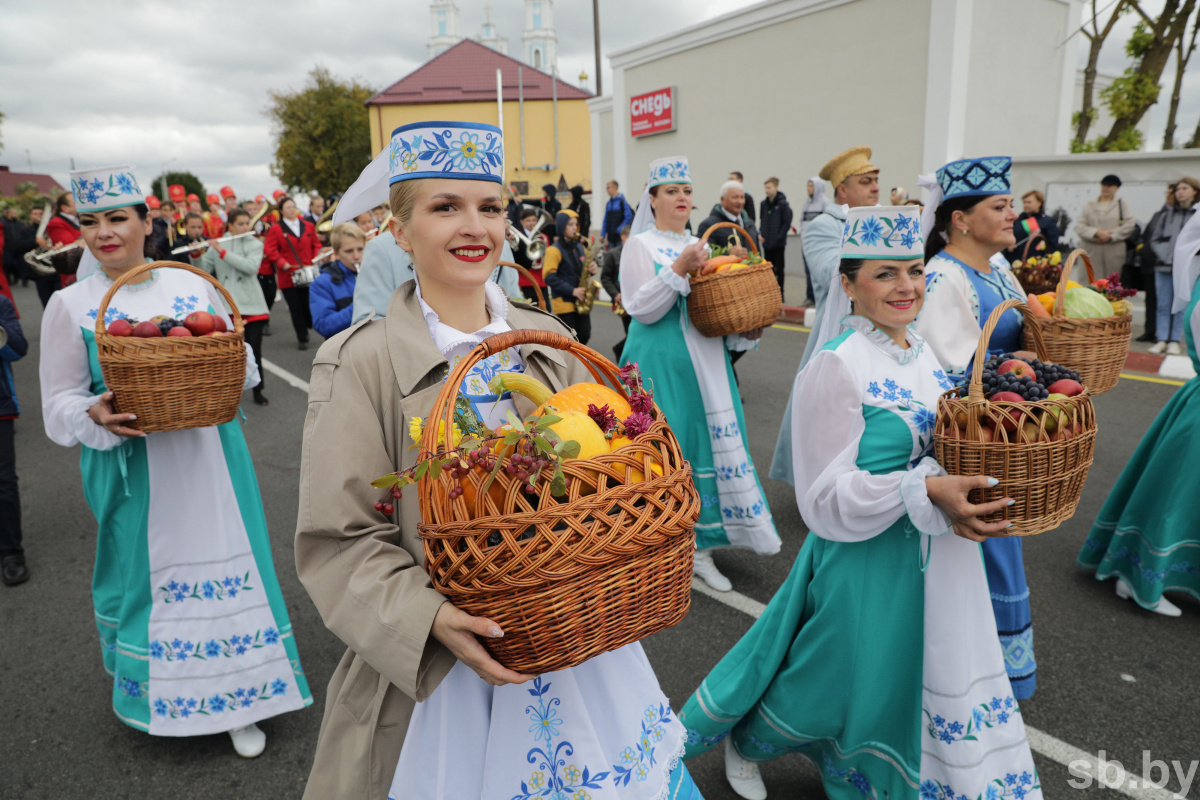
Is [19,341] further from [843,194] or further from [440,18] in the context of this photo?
[440,18]

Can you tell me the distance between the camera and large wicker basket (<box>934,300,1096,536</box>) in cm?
183

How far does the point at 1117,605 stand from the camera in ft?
12.8

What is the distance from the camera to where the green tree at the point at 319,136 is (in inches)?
1731

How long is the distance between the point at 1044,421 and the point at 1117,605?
2.76 metres

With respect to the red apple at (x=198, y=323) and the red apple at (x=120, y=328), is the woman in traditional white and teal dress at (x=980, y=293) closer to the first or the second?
the red apple at (x=198, y=323)

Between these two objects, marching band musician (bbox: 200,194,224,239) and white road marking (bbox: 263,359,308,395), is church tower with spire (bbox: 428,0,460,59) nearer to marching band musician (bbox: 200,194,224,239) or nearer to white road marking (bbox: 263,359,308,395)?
marching band musician (bbox: 200,194,224,239)

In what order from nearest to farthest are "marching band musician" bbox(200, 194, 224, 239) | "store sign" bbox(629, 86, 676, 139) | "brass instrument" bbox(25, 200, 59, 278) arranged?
"brass instrument" bbox(25, 200, 59, 278) → "marching band musician" bbox(200, 194, 224, 239) → "store sign" bbox(629, 86, 676, 139)

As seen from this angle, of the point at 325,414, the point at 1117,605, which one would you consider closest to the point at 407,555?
the point at 325,414

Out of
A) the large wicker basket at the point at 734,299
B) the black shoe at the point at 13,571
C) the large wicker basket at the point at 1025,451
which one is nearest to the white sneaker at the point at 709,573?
the large wicker basket at the point at 734,299

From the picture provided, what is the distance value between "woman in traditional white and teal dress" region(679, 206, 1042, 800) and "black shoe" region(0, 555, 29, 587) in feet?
13.9

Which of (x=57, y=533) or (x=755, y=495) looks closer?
(x=755, y=495)

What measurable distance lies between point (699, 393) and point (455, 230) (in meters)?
2.92

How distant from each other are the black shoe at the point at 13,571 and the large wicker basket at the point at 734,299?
4.17m

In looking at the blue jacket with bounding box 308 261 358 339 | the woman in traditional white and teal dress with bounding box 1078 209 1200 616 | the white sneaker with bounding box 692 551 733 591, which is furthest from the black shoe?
the woman in traditional white and teal dress with bounding box 1078 209 1200 616
